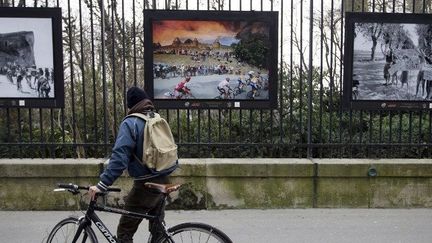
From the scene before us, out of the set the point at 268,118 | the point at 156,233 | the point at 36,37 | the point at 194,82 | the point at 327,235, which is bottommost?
the point at 327,235

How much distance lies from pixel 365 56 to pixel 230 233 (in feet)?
9.93

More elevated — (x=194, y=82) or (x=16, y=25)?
(x=16, y=25)

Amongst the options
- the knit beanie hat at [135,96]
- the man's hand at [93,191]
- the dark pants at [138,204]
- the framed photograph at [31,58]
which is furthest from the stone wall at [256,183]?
the man's hand at [93,191]

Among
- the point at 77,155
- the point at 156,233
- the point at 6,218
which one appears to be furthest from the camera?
the point at 77,155

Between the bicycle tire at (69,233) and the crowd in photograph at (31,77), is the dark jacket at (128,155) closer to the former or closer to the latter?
the bicycle tire at (69,233)

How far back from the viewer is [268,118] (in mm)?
7039

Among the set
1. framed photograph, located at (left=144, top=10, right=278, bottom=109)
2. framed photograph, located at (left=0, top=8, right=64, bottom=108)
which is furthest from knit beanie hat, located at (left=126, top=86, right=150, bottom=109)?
framed photograph, located at (left=0, top=8, right=64, bottom=108)

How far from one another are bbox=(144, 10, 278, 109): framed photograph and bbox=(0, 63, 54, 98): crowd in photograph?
51.8 inches

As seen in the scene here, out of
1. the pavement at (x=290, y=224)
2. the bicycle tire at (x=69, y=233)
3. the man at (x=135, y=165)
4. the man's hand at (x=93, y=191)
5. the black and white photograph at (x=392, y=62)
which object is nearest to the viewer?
the man's hand at (x=93, y=191)

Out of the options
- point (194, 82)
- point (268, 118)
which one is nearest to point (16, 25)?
point (194, 82)

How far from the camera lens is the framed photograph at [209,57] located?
620cm

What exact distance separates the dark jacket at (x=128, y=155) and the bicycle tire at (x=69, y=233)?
1.60 ft

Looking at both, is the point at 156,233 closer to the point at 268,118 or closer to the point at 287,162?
the point at 287,162

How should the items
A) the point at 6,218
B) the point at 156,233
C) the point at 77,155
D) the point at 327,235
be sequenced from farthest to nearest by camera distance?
the point at 77,155
the point at 6,218
the point at 327,235
the point at 156,233
